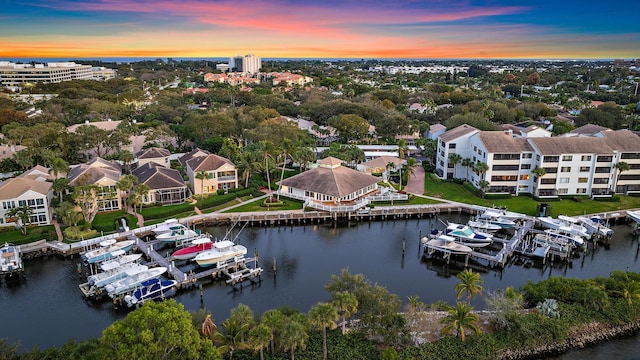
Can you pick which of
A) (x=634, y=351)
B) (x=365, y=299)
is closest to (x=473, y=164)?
(x=634, y=351)

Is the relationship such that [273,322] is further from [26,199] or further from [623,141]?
[623,141]

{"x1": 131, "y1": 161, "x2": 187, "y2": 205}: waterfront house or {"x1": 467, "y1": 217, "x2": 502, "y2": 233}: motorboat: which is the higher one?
{"x1": 131, "y1": 161, "x2": 187, "y2": 205}: waterfront house

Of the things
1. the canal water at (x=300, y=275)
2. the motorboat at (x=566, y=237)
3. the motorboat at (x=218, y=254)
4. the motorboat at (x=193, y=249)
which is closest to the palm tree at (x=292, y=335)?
the canal water at (x=300, y=275)

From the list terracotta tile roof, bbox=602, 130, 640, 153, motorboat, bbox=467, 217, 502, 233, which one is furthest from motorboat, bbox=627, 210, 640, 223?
motorboat, bbox=467, 217, 502, 233

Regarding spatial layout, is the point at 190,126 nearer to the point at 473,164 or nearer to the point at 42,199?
the point at 42,199

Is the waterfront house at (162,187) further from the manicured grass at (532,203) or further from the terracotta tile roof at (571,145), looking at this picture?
the terracotta tile roof at (571,145)

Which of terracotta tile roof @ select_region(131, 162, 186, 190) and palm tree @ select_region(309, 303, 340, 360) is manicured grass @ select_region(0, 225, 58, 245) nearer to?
terracotta tile roof @ select_region(131, 162, 186, 190)

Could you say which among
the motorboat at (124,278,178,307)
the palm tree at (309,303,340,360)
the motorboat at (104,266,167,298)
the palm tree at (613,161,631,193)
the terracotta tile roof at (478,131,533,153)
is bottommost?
the motorboat at (124,278,178,307)
